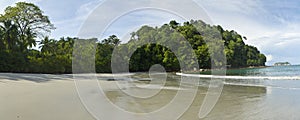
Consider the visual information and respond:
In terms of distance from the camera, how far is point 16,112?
4.80 metres

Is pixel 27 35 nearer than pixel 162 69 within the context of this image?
Yes

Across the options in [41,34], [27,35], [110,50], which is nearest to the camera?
[27,35]

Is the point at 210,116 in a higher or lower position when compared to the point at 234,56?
lower

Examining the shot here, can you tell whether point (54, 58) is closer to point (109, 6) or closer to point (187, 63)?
point (109, 6)

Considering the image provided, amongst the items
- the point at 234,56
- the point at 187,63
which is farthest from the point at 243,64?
the point at 187,63

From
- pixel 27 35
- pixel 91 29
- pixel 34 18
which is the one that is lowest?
pixel 91 29

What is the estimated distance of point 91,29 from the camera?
17.8ft

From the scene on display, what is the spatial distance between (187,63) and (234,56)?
86.5ft

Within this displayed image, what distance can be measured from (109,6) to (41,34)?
22607mm

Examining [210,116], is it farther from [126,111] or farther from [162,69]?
[162,69]

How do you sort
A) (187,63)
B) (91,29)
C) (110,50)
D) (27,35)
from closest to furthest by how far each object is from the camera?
(91,29) < (27,35) < (110,50) < (187,63)

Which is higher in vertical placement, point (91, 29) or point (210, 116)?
point (91, 29)

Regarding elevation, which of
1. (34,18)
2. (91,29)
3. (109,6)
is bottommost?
(91,29)

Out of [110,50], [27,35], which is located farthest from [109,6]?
[110,50]
